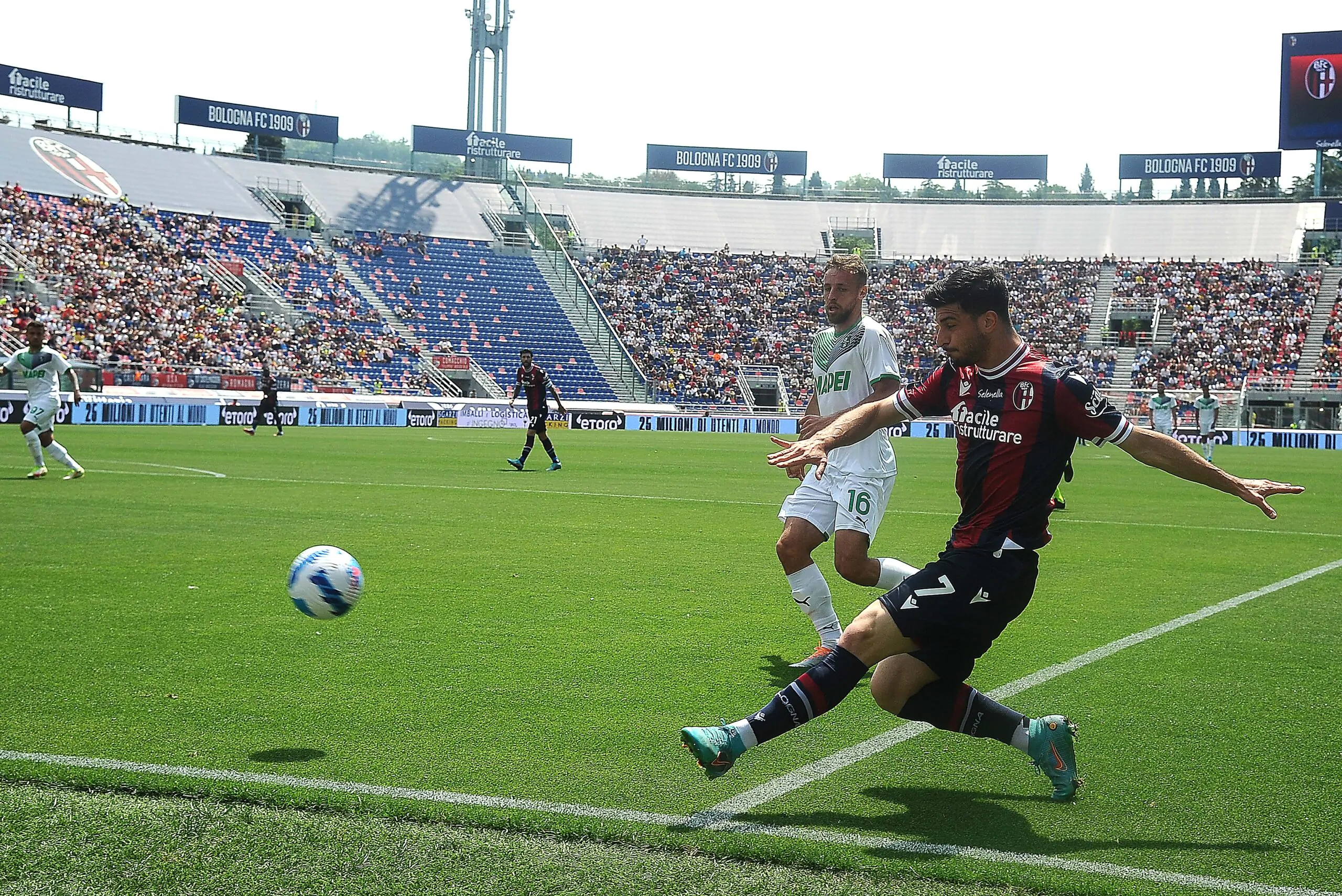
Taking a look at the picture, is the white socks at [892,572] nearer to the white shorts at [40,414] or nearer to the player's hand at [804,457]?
the player's hand at [804,457]

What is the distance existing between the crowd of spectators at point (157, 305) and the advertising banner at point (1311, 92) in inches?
1798

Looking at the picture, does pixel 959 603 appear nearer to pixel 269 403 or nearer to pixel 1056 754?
pixel 1056 754

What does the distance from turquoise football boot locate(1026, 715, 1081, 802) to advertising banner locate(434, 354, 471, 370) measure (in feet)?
176

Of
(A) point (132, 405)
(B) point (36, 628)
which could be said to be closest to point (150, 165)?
(A) point (132, 405)

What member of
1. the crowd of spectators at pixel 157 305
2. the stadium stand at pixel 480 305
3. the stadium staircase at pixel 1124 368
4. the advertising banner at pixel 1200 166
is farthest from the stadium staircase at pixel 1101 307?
the crowd of spectators at pixel 157 305

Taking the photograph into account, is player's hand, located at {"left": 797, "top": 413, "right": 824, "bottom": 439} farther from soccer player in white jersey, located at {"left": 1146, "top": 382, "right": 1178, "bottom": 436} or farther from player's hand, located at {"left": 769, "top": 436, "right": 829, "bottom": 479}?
soccer player in white jersey, located at {"left": 1146, "top": 382, "right": 1178, "bottom": 436}

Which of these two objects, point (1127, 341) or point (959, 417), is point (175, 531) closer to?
point (959, 417)

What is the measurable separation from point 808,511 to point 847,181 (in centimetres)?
7903

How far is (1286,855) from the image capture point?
163 inches

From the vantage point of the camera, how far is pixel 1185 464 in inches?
183

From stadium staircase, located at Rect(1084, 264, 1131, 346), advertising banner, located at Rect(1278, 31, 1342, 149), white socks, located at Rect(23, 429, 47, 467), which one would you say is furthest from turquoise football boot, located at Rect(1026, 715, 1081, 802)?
advertising banner, located at Rect(1278, 31, 1342, 149)

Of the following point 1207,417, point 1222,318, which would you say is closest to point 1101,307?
point 1222,318

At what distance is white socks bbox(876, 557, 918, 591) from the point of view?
7219 mm

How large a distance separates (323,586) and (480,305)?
58.6 m
